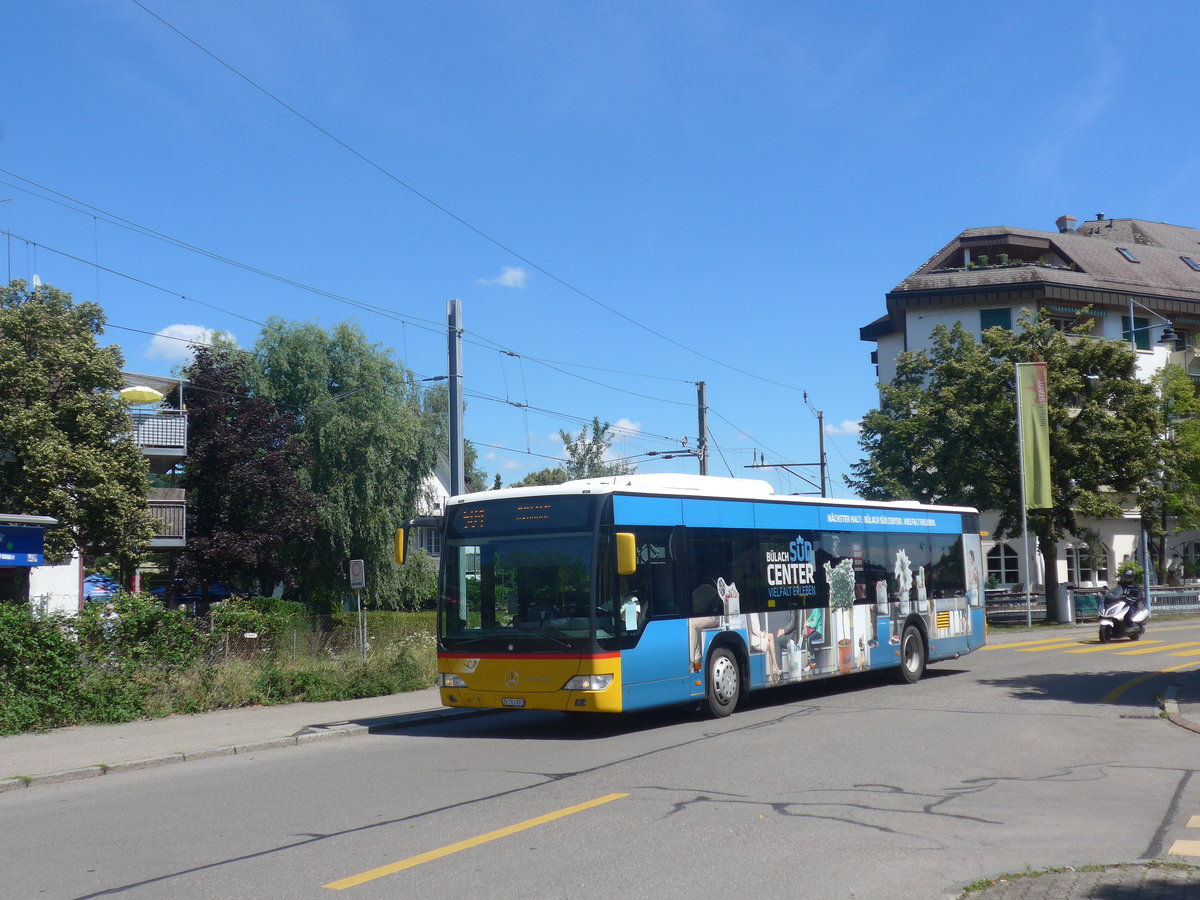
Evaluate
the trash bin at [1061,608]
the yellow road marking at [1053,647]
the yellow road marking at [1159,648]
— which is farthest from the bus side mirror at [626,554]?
the trash bin at [1061,608]

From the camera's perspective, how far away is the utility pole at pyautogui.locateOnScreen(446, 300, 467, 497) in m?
19.5

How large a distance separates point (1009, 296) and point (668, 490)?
43543 millimetres

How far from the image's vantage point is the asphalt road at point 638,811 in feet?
21.3

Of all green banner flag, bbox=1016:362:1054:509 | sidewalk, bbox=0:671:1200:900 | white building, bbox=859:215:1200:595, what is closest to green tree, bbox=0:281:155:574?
sidewalk, bbox=0:671:1200:900

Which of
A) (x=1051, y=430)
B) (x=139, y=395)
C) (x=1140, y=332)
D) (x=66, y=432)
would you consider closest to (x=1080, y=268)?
(x=1140, y=332)

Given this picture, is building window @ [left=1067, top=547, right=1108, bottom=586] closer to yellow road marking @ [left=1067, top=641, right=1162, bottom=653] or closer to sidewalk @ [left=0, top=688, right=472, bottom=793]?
yellow road marking @ [left=1067, top=641, right=1162, bottom=653]

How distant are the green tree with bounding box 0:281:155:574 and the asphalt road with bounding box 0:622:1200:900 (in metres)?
16.6

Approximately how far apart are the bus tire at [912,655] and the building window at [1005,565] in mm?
36647

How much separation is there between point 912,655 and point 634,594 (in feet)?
24.6

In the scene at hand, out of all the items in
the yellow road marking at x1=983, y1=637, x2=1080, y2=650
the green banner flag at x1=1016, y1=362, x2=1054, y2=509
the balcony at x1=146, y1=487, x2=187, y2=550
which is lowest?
the yellow road marking at x1=983, y1=637, x2=1080, y2=650

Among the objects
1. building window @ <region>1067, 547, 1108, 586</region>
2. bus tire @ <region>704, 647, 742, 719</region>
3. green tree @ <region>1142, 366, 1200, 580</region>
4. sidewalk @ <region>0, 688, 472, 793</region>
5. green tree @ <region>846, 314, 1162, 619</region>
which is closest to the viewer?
sidewalk @ <region>0, 688, 472, 793</region>

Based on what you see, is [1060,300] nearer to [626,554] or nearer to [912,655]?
[912,655]

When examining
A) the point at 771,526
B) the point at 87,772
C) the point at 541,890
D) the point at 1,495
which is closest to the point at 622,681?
the point at 771,526

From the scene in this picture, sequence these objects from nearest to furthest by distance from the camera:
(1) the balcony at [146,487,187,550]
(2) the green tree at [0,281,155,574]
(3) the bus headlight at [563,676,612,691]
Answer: (3) the bus headlight at [563,676,612,691] < (2) the green tree at [0,281,155,574] < (1) the balcony at [146,487,187,550]
